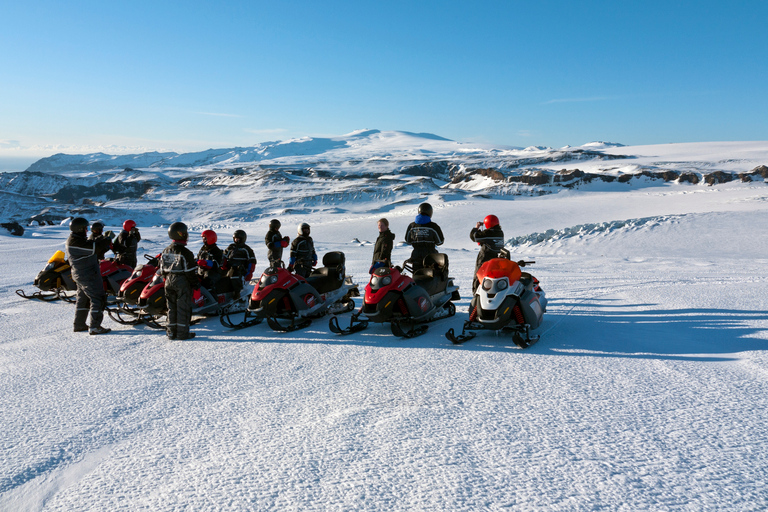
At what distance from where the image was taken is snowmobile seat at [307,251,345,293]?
715cm

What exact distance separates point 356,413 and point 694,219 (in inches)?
791

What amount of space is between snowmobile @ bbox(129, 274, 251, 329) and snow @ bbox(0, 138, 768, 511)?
1.02ft

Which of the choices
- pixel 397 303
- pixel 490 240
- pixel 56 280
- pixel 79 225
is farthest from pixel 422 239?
pixel 56 280

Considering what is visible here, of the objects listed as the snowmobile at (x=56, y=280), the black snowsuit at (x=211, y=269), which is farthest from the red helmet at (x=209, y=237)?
the snowmobile at (x=56, y=280)

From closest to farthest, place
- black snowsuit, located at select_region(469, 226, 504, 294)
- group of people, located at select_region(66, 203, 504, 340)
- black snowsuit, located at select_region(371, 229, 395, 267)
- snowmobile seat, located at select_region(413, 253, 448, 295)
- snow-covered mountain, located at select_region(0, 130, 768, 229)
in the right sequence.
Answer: group of people, located at select_region(66, 203, 504, 340)
snowmobile seat, located at select_region(413, 253, 448, 295)
black snowsuit, located at select_region(469, 226, 504, 294)
black snowsuit, located at select_region(371, 229, 395, 267)
snow-covered mountain, located at select_region(0, 130, 768, 229)

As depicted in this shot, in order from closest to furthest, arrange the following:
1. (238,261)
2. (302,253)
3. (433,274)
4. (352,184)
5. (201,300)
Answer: (433,274) → (201,300) → (238,261) → (302,253) → (352,184)

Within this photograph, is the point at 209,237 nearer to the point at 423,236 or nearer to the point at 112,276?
the point at 112,276

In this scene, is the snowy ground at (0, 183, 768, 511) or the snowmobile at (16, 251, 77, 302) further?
the snowmobile at (16, 251, 77, 302)

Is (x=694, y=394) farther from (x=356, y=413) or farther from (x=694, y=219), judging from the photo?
(x=694, y=219)

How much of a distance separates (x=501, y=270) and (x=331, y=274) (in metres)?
3.01

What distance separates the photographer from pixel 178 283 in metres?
5.86

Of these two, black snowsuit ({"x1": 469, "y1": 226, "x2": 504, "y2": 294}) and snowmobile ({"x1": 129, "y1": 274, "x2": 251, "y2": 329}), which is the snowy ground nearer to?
snowmobile ({"x1": 129, "y1": 274, "x2": 251, "y2": 329})

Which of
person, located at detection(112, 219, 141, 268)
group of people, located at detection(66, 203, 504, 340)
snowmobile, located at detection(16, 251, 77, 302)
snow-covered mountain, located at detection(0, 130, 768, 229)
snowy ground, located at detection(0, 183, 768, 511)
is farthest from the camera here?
snow-covered mountain, located at detection(0, 130, 768, 229)

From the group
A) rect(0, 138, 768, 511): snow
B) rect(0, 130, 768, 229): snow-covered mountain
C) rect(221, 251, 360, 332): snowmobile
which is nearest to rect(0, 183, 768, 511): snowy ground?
rect(0, 138, 768, 511): snow
